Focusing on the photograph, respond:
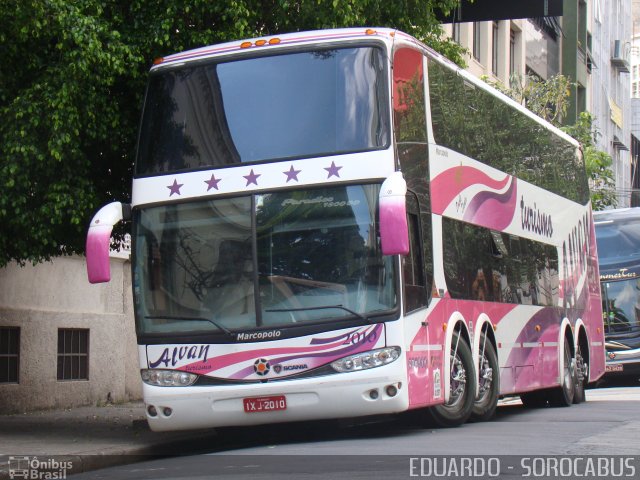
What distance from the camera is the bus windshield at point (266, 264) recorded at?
12523 millimetres

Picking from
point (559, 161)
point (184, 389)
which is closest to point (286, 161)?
point (184, 389)

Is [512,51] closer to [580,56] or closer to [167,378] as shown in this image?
[580,56]

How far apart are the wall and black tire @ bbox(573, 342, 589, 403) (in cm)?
760

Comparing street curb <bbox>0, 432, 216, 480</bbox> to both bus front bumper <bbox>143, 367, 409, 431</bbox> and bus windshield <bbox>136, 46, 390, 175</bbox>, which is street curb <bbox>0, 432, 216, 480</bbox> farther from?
bus windshield <bbox>136, 46, 390, 175</bbox>

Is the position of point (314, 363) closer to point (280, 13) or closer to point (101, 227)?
point (101, 227)

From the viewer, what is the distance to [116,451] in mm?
12828

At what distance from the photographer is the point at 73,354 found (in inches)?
838

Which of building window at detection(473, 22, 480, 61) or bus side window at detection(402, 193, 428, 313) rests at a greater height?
building window at detection(473, 22, 480, 61)

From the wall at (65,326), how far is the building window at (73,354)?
0.36 ft

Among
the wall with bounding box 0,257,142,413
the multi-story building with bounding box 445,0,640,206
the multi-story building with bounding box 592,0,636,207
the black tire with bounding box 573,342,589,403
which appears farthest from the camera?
the multi-story building with bounding box 592,0,636,207

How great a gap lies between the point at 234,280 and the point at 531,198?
6434 mm

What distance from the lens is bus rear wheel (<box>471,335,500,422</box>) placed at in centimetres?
1523

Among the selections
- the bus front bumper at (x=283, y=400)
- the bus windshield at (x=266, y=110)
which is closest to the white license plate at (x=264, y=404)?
the bus front bumper at (x=283, y=400)

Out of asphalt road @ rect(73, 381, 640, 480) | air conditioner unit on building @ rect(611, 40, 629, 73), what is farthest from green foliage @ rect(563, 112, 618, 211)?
air conditioner unit on building @ rect(611, 40, 629, 73)
